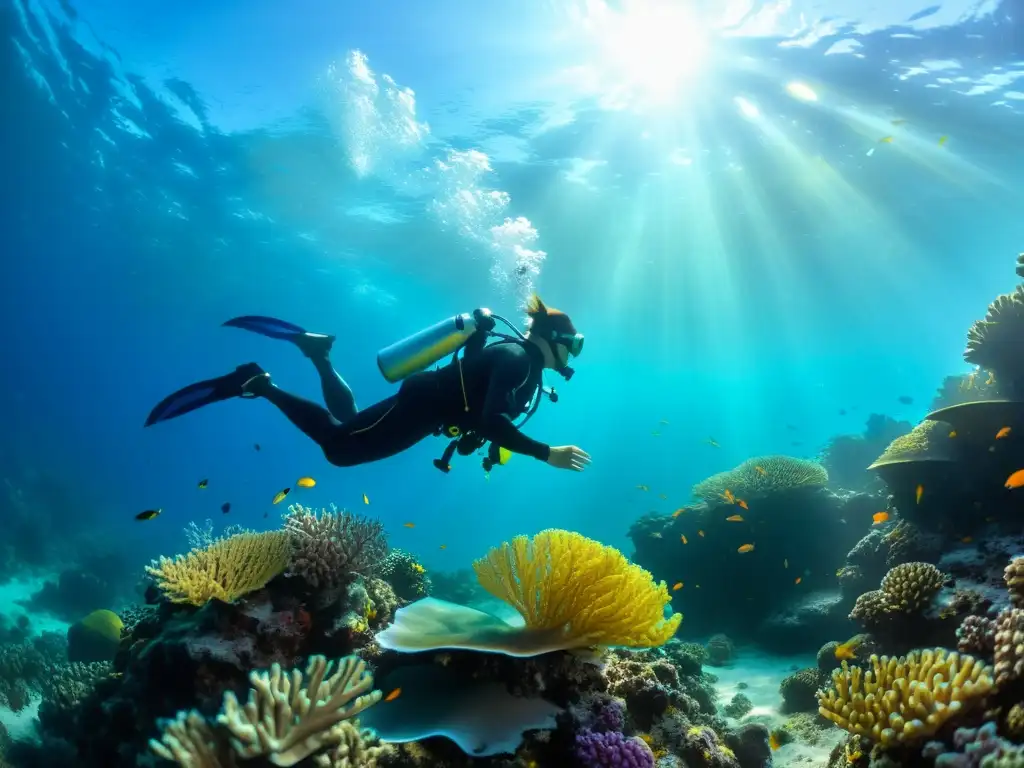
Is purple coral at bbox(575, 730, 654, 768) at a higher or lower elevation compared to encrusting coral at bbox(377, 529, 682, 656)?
lower

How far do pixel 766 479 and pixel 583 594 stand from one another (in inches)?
393

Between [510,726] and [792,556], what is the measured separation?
10.4 metres

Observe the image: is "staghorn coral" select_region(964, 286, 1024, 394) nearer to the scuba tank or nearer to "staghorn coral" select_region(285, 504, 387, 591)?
Result: the scuba tank

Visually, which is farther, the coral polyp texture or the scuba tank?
the scuba tank

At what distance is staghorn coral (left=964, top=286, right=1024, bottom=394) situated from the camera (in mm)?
7160

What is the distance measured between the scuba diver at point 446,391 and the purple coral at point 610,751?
220 cm

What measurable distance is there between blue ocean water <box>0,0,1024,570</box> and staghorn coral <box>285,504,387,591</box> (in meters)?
7.90

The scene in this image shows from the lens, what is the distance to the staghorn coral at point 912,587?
4.79m

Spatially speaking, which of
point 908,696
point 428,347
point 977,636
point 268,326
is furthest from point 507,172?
point 908,696

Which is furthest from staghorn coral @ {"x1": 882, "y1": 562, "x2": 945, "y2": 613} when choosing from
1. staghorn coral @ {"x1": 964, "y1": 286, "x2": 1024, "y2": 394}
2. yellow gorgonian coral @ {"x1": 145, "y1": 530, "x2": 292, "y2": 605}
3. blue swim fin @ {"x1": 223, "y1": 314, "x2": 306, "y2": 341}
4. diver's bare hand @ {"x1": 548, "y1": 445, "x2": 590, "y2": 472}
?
blue swim fin @ {"x1": 223, "y1": 314, "x2": 306, "y2": 341}

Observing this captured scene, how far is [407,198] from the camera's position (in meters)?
25.0

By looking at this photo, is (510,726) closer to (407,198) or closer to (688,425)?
(407,198)

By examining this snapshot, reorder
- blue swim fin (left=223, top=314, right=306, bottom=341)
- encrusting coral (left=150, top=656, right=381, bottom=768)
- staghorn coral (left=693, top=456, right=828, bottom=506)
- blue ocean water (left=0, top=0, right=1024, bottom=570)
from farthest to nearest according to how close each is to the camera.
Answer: blue ocean water (left=0, top=0, right=1024, bottom=570) → staghorn coral (left=693, top=456, right=828, bottom=506) → blue swim fin (left=223, top=314, right=306, bottom=341) → encrusting coral (left=150, top=656, right=381, bottom=768)

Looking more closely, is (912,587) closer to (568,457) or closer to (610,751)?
(568,457)
